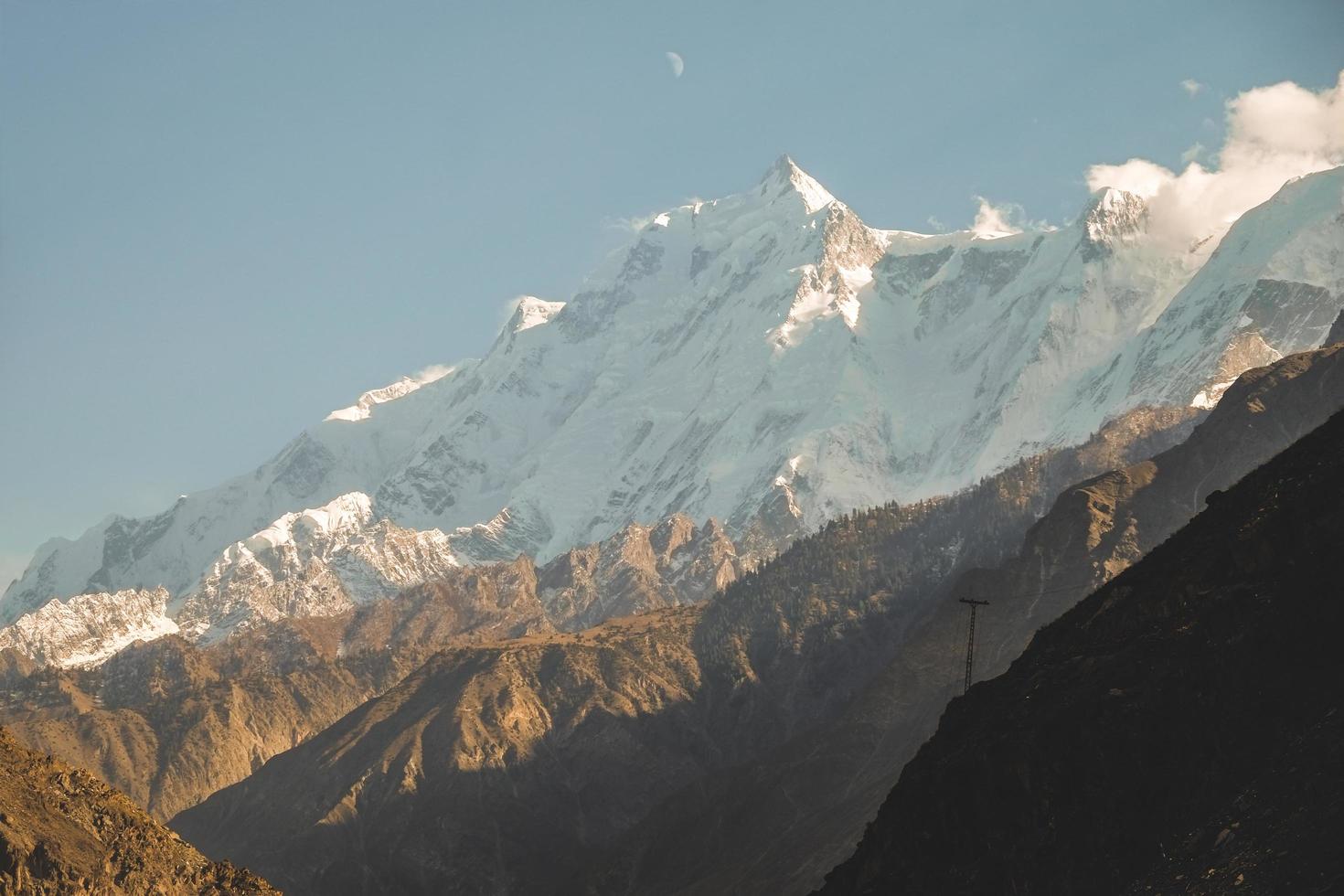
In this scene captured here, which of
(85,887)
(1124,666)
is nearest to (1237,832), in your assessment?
(1124,666)

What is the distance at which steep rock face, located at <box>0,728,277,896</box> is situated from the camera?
11744 centimetres

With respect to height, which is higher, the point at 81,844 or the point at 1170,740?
the point at 81,844

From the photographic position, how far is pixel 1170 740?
310ft

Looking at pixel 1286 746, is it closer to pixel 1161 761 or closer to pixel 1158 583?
pixel 1161 761

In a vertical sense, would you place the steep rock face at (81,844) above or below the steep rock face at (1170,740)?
above

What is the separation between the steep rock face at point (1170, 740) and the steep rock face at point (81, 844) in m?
45.4

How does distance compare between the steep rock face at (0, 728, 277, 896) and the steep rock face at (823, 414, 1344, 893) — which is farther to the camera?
the steep rock face at (0, 728, 277, 896)

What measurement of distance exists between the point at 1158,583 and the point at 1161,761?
18183 millimetres

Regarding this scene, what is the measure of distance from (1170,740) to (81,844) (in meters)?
72.5

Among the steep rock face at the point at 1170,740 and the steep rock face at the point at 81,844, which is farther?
the steep rock face at the point at 81,844

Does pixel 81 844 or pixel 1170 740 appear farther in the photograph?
pixel 81 844

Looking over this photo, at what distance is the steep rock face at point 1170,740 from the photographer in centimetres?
8325

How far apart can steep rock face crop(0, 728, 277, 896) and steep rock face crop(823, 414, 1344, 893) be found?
149ft

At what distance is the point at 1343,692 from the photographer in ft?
282
